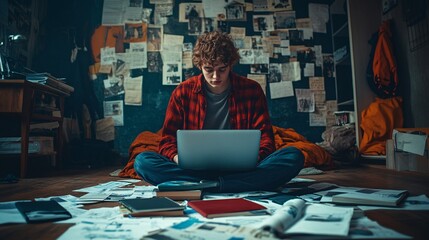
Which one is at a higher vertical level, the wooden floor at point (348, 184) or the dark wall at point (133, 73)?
the dark wall at point (133, 73)

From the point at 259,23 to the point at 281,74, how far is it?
1.99 ft

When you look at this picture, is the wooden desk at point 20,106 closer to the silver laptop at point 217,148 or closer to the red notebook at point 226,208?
the silver laptop at point 217,148

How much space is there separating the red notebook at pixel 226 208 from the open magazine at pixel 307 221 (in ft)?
0.51

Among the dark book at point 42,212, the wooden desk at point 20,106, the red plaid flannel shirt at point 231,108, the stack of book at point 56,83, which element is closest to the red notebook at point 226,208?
the dark book at point 42,212

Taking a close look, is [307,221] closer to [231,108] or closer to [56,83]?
[231,108]

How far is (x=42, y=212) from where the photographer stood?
113 cm

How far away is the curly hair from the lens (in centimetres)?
174

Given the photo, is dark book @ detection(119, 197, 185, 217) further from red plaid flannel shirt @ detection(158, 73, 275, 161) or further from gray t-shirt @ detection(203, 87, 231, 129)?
gray t-shirt @ detection(203, 87, 231, 129)

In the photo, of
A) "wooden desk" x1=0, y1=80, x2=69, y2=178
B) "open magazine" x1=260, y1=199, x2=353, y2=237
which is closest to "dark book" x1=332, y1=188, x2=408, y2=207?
"open magazine" x1=260, y1=199, x2=353, y2=237

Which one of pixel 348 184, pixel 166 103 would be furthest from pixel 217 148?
pixel 166 103

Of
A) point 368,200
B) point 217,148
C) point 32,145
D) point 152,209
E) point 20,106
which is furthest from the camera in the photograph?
point 32,145

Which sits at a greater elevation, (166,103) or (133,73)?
(133,73)

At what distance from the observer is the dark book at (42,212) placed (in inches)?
42.7

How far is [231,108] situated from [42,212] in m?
1.02
